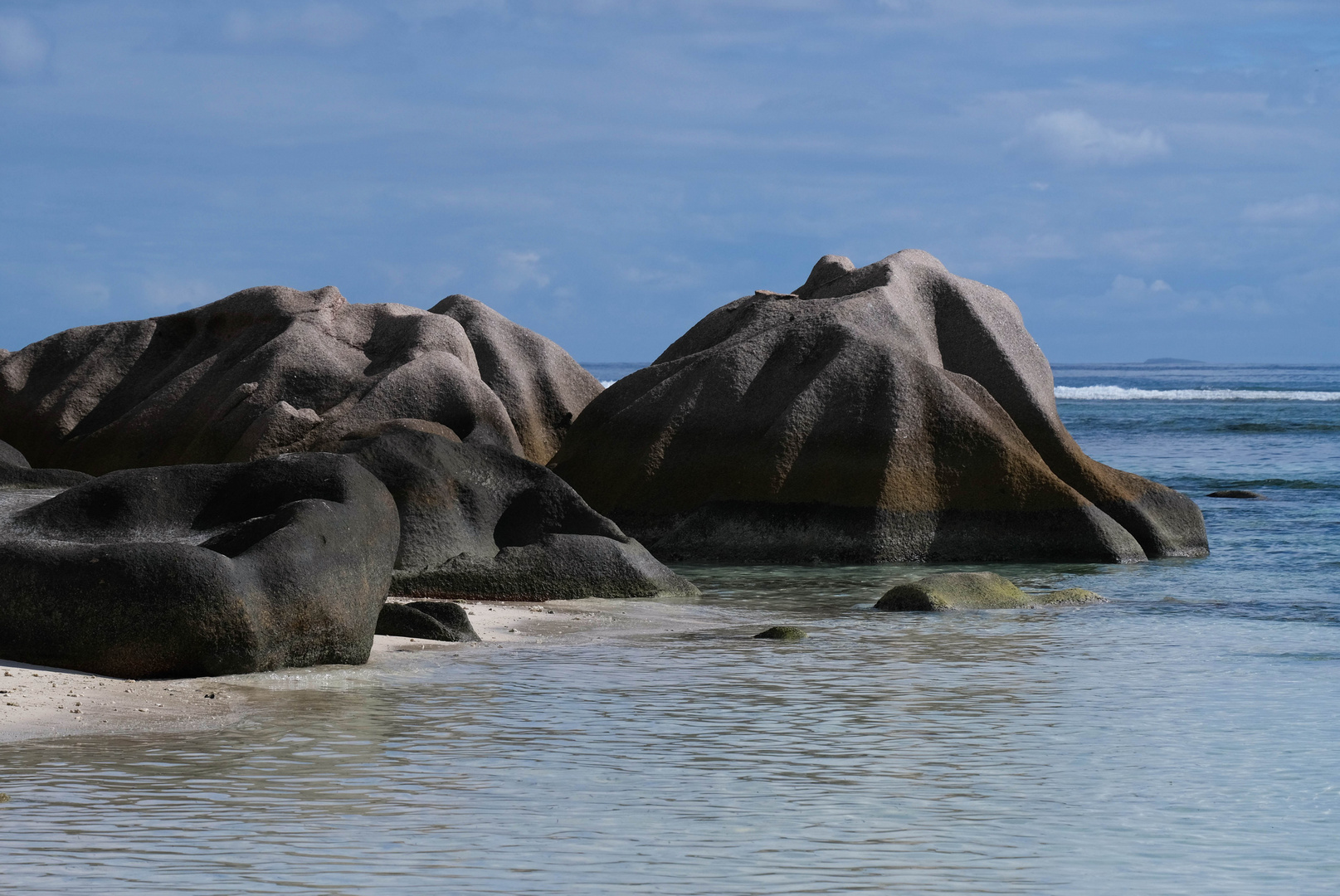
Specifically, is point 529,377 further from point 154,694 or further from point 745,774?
point 745,774

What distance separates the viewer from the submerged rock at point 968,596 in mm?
12711

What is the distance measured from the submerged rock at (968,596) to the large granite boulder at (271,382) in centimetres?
588

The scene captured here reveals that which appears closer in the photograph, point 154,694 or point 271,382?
point 154,694

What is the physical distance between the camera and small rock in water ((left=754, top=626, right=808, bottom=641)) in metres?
11.0

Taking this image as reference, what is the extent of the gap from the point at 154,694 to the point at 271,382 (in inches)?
448

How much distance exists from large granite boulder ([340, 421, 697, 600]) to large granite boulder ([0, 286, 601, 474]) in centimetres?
331

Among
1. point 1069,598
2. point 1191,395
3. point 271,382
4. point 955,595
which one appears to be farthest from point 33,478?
point 1191,395

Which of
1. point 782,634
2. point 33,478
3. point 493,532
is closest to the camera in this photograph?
point 782,634

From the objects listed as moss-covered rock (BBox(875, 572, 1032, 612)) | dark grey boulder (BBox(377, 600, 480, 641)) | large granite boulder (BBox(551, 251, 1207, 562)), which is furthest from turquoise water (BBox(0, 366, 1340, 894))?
large granite boulder (BBox(551, 251, 1207, 562))

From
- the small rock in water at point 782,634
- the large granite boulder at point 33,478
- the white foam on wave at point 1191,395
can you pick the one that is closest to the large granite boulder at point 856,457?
the small rock in water at point 782,634

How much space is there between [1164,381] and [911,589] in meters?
87.4

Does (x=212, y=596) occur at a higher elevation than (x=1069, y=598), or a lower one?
higher

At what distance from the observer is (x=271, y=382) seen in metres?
19.3

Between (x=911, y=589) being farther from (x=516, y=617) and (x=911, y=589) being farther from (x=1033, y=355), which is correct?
(x=1033, y=355)
